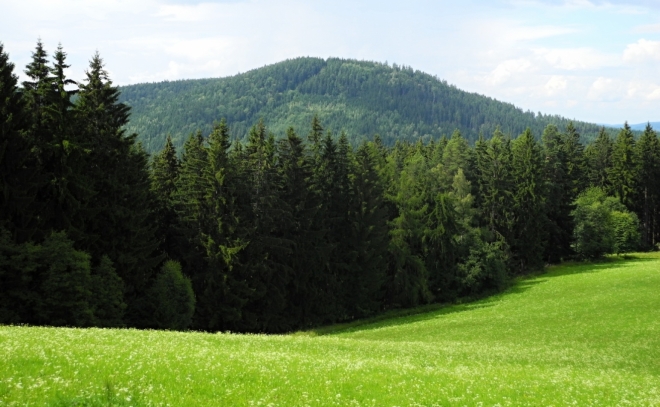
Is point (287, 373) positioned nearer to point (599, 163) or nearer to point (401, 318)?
point (401, 318)

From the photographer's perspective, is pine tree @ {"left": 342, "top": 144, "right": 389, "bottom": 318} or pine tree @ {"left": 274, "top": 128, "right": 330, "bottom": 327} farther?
pine tree @ {"left": 342, "top": 144, "right": 389, "bottom": 318}

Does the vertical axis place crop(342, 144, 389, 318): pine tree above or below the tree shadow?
above

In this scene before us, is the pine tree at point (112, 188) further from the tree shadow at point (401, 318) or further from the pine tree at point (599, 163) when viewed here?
the pine tree at point (599, 163)

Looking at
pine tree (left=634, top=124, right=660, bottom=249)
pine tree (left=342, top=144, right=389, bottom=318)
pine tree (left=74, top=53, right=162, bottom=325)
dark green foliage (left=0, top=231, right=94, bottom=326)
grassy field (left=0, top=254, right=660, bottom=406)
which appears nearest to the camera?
grassy field (left=0, top=254, right=660, bottom=406)

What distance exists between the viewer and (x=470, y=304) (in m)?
66.5

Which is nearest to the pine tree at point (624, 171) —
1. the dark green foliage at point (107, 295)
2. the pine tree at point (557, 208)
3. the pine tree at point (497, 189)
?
the pine tree at point (557, 208)

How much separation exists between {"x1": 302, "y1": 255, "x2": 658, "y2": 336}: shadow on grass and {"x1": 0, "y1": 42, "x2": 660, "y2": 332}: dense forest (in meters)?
1.91

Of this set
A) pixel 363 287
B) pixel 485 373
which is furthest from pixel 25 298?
pixel 363 287

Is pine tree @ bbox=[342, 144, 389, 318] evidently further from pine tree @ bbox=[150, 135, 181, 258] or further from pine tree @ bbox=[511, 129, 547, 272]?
pine tree @ bbox=[511, 129, 547, 272]

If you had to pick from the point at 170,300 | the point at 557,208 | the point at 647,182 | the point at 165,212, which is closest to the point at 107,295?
the point at 170,300

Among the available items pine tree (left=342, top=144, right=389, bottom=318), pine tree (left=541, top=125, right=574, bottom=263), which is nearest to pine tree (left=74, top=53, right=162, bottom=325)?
pine tree (left=342, top=144, right=389, bottom=318)

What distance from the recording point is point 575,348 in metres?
38.4

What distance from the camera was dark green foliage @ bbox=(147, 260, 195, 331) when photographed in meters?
44.4

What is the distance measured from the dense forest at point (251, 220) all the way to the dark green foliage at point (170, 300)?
0.12 metres
